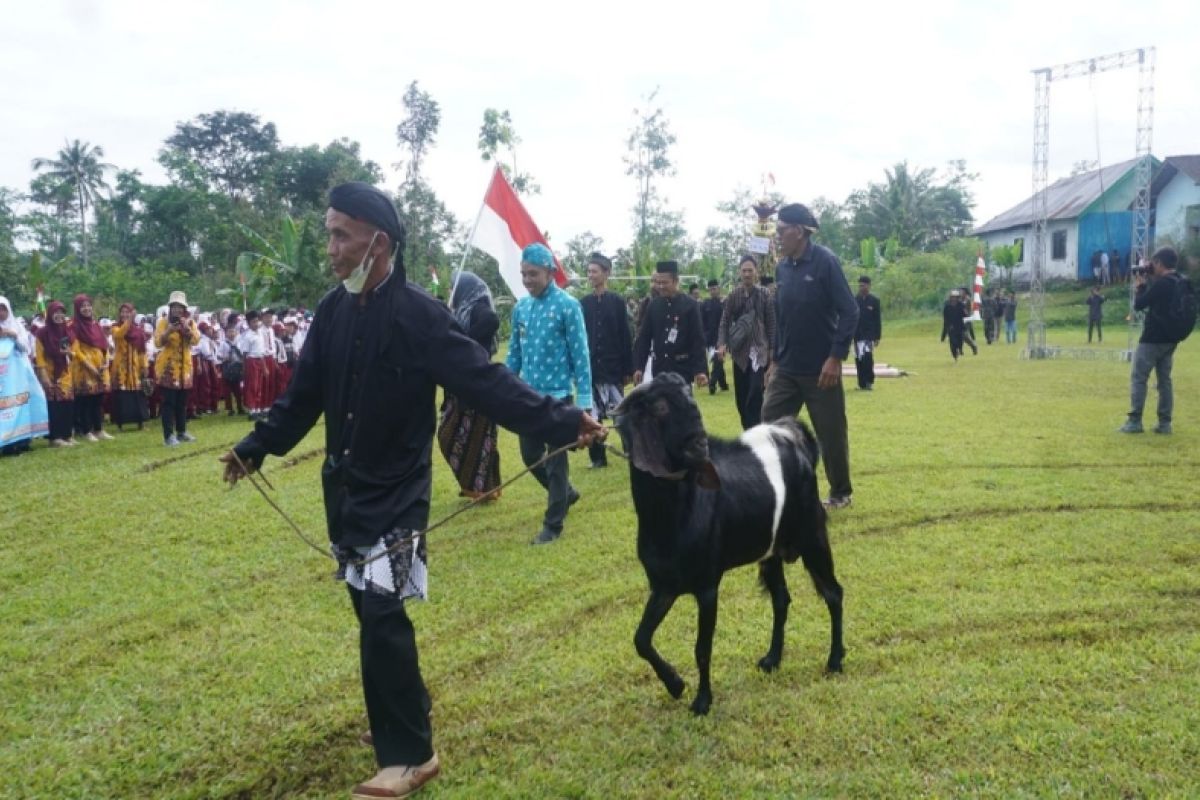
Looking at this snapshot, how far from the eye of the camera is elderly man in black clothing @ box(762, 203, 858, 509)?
253 inches

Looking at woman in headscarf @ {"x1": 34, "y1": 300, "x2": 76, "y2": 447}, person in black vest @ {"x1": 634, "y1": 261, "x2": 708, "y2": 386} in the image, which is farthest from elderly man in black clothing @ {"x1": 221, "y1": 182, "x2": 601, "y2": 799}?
woman in headscarf @ {"x1": 34, "y1": 300, "x2": 76, "y2": 447}

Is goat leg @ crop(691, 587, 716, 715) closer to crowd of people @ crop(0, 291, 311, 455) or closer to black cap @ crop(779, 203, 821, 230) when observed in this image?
black cap @ crop(779, 203, 821, 230)

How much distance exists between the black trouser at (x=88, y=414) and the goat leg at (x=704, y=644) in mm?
12067

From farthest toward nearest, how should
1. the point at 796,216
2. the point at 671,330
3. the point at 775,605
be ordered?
the point at 671,330 < the point at 796,216 < the point at 775,605

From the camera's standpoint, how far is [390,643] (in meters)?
3.14

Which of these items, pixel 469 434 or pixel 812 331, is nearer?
pixel 812 331

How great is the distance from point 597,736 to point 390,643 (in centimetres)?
102

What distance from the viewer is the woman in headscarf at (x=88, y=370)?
12367 mm

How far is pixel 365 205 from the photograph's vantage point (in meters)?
3.14

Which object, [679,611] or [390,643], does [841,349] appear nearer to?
[679,611]

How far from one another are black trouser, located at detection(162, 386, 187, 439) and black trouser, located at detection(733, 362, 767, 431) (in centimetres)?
786

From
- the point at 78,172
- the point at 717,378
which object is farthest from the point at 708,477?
the point at 78,172

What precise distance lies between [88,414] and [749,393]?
10.0 m

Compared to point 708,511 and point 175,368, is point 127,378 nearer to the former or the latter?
point 175,368
